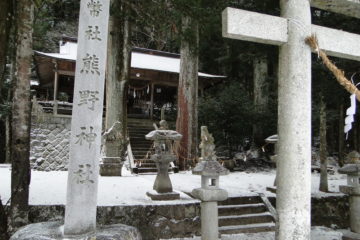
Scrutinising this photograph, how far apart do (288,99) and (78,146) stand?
211cm

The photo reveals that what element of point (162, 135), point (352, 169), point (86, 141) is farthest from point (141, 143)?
point (86, 141)

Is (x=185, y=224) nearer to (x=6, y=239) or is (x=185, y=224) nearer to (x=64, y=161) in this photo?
(x=6, y=239)

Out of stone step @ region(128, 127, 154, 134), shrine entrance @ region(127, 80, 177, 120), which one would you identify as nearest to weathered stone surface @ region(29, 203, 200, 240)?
stone step @ region(128, 127, 154, 134)

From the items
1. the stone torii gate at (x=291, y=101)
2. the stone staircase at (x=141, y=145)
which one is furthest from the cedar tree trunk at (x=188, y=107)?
the stone torii gate at (x=291, y=101)

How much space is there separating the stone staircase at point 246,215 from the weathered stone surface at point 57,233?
3.50 m

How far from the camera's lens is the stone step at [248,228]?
20.3 ft

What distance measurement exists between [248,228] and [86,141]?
4.57m

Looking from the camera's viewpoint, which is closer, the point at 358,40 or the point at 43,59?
the point at 358,40

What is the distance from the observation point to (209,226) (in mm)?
5004

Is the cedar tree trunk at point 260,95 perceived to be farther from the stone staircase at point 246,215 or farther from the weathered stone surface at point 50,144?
the weathered stone surface at point 50,144

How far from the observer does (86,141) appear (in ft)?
9.85

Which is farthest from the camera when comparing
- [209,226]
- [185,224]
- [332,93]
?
[332,93]

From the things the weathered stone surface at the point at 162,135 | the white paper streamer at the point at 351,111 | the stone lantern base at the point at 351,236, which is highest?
the white paper streamer at the point at 351,111

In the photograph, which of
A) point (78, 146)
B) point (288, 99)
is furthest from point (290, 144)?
point (78, 146)
